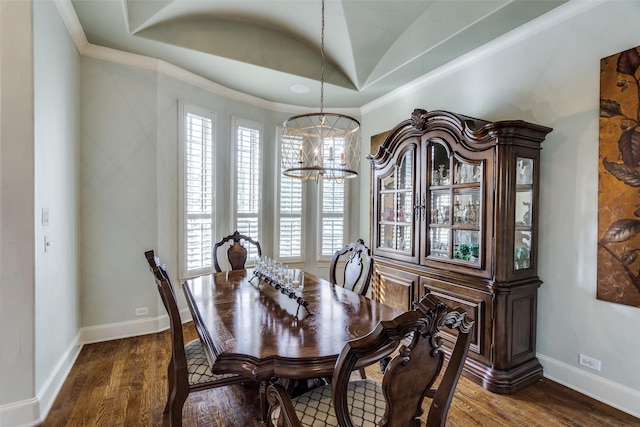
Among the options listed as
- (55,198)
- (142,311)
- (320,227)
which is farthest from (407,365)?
(320,227)

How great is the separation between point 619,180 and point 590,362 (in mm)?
1358

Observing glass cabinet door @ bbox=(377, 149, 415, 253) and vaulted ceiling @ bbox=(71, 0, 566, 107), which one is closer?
vaulted ceiling @ bbox=(71, 0, 566, 107)

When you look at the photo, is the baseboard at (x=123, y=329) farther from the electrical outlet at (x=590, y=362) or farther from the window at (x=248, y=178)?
the electrical outlet at (x=590, y=362)

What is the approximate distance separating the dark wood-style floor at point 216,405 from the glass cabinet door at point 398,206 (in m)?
1.33

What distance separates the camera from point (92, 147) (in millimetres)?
3211

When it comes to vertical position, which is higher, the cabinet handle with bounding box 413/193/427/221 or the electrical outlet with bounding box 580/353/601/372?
the cabinet handle with bounding box 413/193/427/221

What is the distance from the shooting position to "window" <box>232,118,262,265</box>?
4.36 metres

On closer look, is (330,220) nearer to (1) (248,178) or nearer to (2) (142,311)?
(1) (248,178)

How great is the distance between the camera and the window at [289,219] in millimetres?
4742

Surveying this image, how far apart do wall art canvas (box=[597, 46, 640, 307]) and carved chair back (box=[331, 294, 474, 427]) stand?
192 centimetres

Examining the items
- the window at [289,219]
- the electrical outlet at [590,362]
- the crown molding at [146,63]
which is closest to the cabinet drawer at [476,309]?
the electrical outlet at [590,362]

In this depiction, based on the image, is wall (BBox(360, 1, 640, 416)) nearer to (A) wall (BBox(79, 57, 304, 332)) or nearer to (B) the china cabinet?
(B) the china cabinet

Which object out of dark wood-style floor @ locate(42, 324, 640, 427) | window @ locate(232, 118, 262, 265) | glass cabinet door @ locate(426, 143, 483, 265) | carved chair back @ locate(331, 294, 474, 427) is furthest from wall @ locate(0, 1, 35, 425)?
glass cabinet door @ locate(426, 143, 483, 265)

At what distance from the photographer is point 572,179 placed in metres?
2.49
